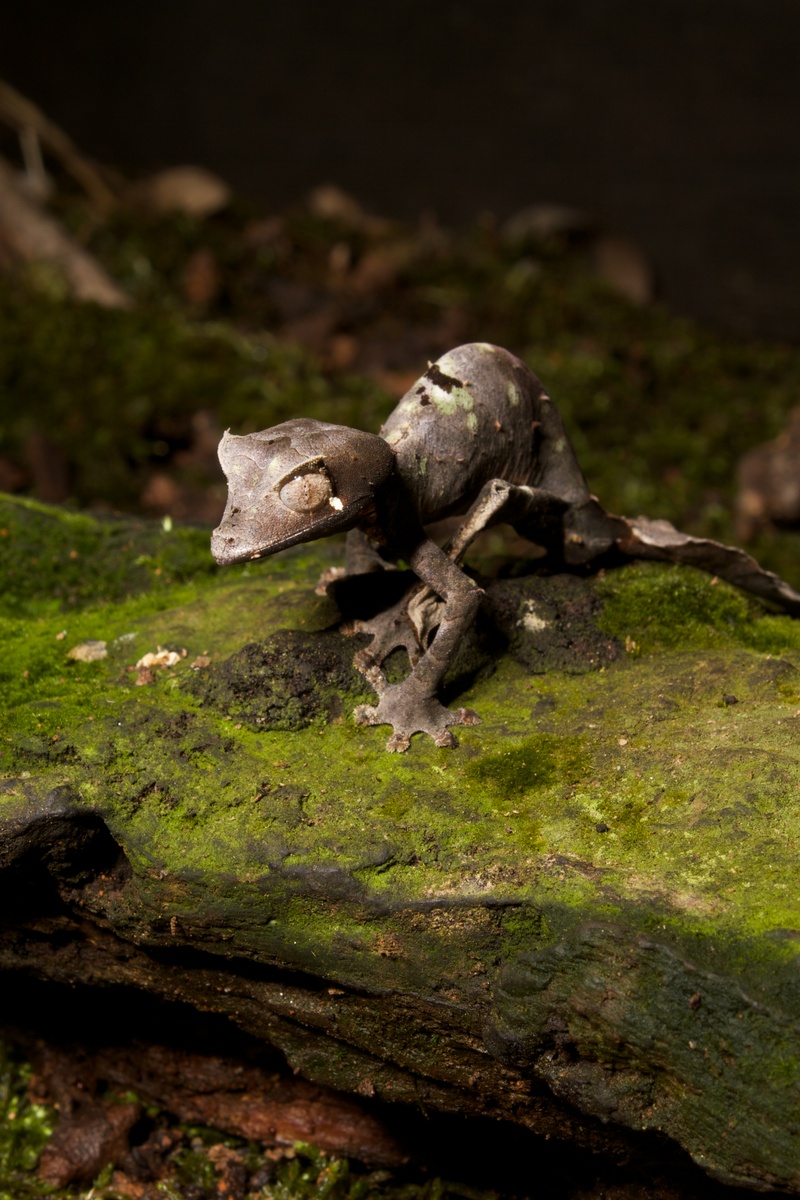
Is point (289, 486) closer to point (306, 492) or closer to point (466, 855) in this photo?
point (306, 492)

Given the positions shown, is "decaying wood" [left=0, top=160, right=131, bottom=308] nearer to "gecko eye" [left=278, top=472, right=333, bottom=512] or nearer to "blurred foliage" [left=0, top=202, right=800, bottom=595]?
"blurred foliage" [left=0, top=202, right=800, bottom=595]

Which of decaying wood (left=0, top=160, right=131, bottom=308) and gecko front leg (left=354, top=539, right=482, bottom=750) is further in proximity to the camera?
decaying wood (left=0, top=160, right=131, bottom=308)

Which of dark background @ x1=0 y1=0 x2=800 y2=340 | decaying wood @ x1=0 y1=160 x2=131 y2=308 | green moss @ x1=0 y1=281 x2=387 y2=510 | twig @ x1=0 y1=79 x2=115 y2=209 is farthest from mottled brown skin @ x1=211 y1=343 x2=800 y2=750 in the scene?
twig @ x1=0 y1=79 x2=115 y2=209

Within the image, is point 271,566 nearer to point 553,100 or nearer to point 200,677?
point 200,677

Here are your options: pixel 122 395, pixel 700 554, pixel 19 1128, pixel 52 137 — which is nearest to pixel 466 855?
pixel 700 554

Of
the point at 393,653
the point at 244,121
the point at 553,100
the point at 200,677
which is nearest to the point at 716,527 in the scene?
the point at 553,100

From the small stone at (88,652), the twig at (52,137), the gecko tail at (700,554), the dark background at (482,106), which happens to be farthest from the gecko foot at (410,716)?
the twig at (52,137)
